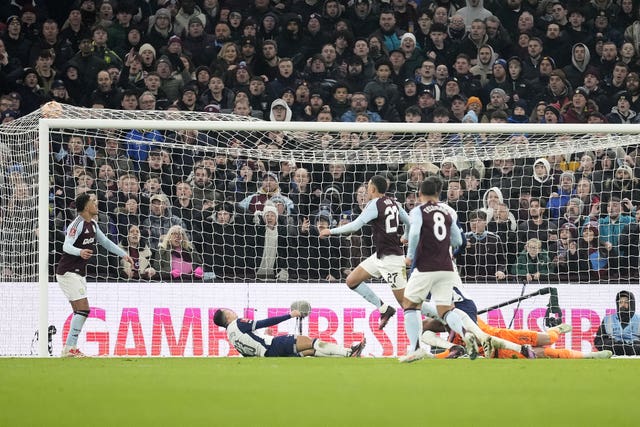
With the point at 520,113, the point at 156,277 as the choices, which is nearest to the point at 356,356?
the point at 156,277

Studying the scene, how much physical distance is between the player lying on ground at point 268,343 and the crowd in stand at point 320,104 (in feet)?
5.08

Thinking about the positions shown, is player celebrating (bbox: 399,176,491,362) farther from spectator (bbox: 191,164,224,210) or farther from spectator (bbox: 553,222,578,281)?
spectator (bbox: 191,164,224,210)

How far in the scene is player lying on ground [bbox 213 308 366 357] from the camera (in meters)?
12.1

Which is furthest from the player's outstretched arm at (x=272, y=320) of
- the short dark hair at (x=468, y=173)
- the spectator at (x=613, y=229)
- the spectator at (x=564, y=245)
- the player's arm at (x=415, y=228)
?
the spectator at (x=613, y=229)

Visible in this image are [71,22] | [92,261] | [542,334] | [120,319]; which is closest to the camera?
[542,334]

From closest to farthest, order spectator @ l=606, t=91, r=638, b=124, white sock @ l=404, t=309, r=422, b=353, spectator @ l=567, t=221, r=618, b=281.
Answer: white sock @ l=404, t=309, r=422, b=353 < spectator @ l=567, t=221, r=618, b=281 < spectator @ l=606, t=91, r=638, b=124

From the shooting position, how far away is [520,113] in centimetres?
1636

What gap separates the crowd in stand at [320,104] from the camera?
45.6 feet

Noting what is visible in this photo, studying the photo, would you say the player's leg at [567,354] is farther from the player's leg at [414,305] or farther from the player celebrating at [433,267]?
the player's leg at [414,305]

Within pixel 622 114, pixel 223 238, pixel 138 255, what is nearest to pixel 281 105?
pixel 223 238

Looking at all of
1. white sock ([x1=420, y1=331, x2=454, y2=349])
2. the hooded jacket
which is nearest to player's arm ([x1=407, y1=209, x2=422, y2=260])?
white sock ([x1=420, y1=331, x2=454, y2=349])

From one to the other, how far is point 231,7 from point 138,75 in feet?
7.60

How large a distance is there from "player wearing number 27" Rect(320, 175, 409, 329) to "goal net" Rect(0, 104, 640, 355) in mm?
806

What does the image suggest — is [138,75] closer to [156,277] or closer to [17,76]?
[17,76]
